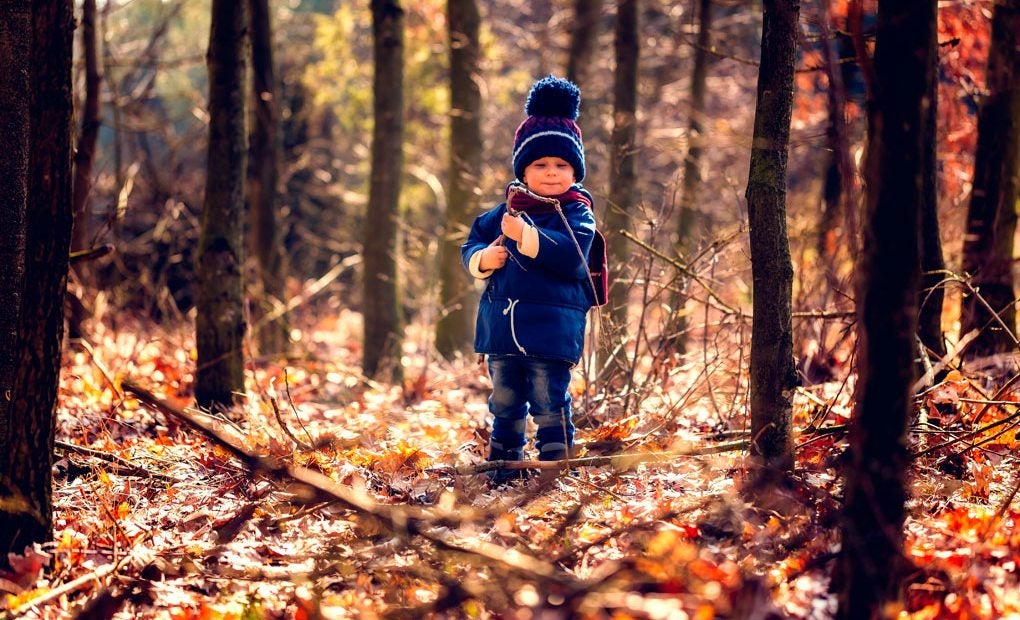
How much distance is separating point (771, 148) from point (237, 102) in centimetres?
403

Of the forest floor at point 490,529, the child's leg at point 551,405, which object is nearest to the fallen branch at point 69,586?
the forest floor at point 490,529

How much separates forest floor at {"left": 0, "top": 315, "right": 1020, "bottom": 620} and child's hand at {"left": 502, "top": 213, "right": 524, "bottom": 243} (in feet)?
3.78

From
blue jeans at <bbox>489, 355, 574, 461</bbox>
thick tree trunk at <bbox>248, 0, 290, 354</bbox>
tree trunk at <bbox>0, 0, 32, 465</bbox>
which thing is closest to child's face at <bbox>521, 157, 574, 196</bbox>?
blue jeans at <bbox>489, 355, 574, 461</bbox>

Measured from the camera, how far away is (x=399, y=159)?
10.3 m

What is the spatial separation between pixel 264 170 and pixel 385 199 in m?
1.78

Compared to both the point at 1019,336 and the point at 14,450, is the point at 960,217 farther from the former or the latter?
the point at 14,450

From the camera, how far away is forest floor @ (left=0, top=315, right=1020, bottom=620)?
9.65 feet

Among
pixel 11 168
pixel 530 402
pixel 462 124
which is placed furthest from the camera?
pixel 462 124

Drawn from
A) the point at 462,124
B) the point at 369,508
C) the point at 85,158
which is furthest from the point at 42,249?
the point at 462,124

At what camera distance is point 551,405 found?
4719mm

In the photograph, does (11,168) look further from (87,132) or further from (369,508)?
(87,132)

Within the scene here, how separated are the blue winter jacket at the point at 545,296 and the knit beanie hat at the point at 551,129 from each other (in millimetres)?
274

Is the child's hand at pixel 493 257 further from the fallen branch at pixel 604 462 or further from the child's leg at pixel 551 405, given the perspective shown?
the fallen branch at pixel 604 462

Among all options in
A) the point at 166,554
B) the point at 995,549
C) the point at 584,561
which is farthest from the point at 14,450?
the point at 995,549
